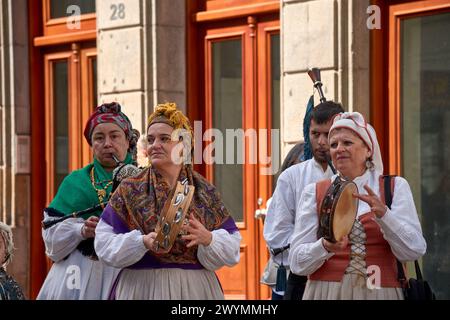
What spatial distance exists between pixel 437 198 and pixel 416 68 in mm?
1022

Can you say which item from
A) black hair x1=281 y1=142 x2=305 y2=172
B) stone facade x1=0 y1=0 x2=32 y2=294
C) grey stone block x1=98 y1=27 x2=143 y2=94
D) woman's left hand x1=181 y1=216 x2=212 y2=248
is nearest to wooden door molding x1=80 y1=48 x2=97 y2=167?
grey stone block x1=98 y1=27 x2=143 y2=94

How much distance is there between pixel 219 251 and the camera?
21.0 feet

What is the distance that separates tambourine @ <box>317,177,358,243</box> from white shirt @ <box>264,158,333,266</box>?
129 cm

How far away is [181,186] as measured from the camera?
6.28 meters

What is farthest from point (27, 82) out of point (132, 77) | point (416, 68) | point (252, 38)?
point (416, 68)

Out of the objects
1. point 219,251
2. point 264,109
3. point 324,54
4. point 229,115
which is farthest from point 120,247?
point 229,115

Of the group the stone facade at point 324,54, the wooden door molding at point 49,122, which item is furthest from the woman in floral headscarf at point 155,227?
the wooden door molding at point 49,122

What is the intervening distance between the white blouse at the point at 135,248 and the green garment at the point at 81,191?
110 cm

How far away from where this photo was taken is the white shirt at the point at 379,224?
6.05 m

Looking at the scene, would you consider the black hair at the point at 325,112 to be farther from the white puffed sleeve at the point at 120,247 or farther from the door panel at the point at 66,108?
the door panel at the point at 66,108

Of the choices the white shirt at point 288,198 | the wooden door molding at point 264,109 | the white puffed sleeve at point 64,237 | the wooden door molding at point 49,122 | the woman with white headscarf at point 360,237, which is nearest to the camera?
the woman with white headscarf at point 360,237

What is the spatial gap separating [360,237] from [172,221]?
2.98 feet

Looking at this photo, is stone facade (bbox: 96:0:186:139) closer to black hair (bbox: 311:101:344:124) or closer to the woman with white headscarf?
black hair (bbox: 311:101:344:124)

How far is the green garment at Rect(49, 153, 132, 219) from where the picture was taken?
759 centimetres
